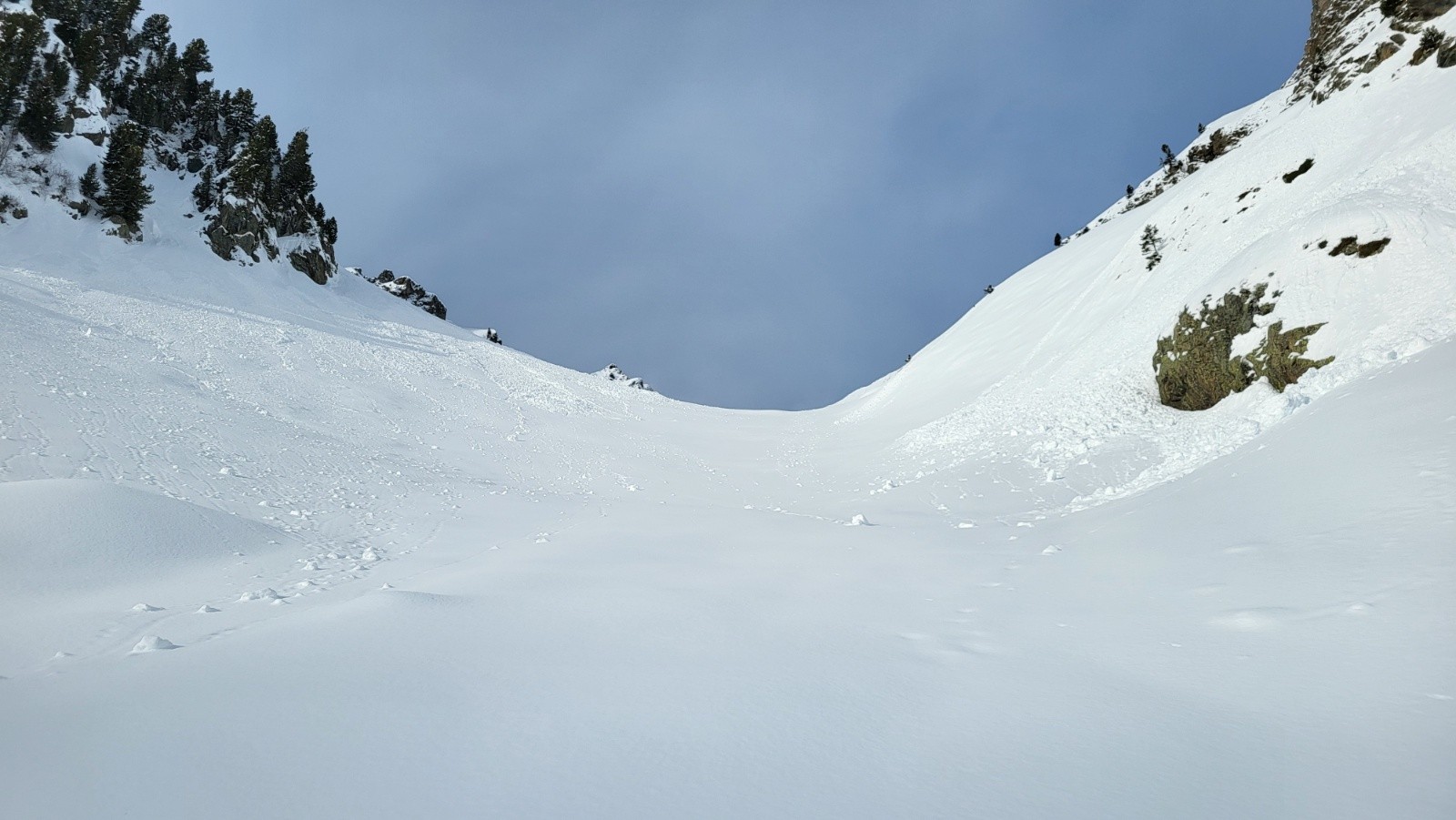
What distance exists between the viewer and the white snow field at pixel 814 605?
2.39m

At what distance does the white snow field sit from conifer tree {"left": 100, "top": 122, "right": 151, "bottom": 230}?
24.7 metres

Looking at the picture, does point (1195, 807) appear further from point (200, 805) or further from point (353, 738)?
point (200, 805)

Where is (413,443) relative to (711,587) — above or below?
above

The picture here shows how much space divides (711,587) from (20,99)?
53100mm

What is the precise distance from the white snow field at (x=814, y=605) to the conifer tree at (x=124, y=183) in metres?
24.7

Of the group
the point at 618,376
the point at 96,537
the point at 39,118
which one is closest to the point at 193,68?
the point at 39,118

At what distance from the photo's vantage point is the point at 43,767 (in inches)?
94.7

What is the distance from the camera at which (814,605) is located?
5172 millimetres

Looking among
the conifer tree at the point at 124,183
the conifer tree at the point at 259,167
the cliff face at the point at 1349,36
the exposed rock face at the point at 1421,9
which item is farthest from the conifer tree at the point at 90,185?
the exposed rock face at the point at 1421,9

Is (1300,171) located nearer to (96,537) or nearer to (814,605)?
(814,605)

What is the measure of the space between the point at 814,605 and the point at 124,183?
48809 mm

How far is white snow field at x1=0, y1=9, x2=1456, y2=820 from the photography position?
7.86 feet

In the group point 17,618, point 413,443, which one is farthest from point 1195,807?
point 413,443

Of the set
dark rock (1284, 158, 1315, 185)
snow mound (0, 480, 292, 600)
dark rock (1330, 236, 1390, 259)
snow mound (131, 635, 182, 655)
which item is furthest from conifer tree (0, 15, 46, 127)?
dark rock (1284, 158, 1315, 185)
